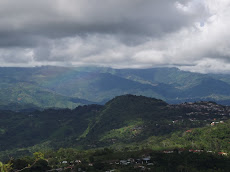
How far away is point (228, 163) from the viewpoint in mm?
126000

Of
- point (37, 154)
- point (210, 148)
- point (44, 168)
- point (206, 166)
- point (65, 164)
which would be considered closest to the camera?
point (37, 154)

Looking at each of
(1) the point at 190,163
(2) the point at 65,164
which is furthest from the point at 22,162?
(1) the point at 190,163

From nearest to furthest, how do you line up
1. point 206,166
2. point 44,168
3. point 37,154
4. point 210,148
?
point 37,154 → point 206,166 → point 44,168 → point 210,148

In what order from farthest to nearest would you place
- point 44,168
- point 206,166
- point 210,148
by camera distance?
1. point 210,148
2. point 44,168
3. point 206,166

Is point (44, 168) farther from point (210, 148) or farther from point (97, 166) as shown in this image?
point (210, 148)

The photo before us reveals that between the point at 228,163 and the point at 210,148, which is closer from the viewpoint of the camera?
the point at 228,163

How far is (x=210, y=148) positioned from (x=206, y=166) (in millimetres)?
62613

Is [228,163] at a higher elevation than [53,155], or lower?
higher

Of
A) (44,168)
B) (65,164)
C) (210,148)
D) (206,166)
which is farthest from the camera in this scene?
(210,148)

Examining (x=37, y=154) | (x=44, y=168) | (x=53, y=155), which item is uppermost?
(x=37, y=154)

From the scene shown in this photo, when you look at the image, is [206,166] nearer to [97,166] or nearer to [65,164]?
[97,166]

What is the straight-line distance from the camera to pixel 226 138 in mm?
199875

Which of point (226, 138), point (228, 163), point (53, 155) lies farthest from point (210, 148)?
point (53, 155)

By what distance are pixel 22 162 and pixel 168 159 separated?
76.8 metres
